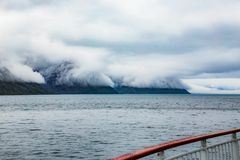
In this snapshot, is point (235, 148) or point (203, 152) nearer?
point (203, 152)

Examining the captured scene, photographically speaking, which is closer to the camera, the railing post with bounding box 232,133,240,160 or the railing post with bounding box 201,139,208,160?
the railing post with bounding box 201,139,208,160

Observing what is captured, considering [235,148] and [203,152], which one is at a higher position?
[203,152]

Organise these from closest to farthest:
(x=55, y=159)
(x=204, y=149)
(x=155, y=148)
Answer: (x=155, y=148), (x=204, y=149), (x=55, y=159)

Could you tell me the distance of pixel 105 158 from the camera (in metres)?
30.2

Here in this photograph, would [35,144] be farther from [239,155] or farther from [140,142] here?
[239,155]

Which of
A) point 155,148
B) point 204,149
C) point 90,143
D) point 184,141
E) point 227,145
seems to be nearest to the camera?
point 155,148

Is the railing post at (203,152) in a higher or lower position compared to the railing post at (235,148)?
higher

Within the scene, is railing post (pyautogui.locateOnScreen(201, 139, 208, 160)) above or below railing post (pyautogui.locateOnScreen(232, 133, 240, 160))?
above

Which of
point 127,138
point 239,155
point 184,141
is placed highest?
point 184,141

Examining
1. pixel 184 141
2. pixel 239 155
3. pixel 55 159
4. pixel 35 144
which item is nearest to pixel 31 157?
pixel 55 159

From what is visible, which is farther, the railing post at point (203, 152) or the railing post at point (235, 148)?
the railing post at point (235, 148)

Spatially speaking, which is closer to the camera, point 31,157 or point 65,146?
point 31,157

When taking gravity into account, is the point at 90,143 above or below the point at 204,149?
below

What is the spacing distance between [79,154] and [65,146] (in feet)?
19.1
